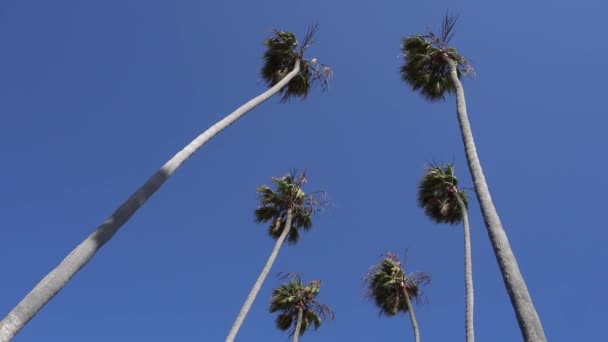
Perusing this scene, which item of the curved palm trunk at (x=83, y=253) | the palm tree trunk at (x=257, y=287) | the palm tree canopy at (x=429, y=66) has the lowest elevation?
the curved palm trunk at (x=83, y=253)

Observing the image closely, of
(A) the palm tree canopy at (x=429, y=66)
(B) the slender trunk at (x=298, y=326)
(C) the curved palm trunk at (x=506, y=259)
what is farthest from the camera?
(B) the slender trunk at (x=298, y=326)

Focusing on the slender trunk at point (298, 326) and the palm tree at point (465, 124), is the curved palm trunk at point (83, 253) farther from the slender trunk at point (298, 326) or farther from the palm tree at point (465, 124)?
the slender trunk at point (298, 326)

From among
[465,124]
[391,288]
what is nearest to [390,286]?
[391,288]

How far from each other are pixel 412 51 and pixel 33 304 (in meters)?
15.3

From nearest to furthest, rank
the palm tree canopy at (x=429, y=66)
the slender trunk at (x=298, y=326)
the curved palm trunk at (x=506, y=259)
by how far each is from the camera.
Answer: the curved palm trunk at (x=506, y=259) → the palm tree canopy at (x=429, y=66) → the slender trunk at (x=298, y=326)

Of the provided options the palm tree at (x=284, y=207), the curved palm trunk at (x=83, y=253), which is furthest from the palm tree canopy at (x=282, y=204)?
the curved palm trunk at (x=83, y=253)

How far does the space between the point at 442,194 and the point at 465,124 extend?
474 inches

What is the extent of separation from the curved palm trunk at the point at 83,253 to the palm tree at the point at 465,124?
6932 millimetres

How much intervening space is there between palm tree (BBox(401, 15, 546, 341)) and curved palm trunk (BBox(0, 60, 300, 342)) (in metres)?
6.93

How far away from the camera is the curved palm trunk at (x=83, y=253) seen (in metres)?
8.09

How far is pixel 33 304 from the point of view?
839 cm

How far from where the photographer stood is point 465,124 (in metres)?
14.6

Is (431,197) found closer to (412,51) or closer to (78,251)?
(412,51)

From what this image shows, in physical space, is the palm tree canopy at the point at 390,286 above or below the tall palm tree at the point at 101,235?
above
